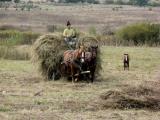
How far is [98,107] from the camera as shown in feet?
52.6

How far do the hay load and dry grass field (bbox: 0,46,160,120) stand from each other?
662 mm

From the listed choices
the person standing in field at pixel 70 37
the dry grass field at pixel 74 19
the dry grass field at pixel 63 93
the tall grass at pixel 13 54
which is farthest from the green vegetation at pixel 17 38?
the person standing in field at pixel 70 37

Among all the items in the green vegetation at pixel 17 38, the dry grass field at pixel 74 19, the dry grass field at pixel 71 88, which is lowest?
the dry grass field at pixel 74 19

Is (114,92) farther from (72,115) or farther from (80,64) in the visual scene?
(80,64)

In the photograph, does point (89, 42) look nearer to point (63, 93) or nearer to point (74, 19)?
point (63, 93)

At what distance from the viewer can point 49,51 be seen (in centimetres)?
2375

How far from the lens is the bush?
157ft

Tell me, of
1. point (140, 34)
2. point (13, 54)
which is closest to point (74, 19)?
point (140, 34)

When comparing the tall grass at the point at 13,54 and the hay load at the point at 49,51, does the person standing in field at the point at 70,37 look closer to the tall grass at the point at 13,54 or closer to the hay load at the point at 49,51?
the hay load at the point at 49,51

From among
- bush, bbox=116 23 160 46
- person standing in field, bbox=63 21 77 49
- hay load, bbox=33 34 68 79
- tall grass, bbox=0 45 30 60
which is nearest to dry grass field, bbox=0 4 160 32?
bush, bbox=116 23 160 46

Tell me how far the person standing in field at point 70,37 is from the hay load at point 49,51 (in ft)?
0.59

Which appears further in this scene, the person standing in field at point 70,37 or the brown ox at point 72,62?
the person standing in field at point 70,37

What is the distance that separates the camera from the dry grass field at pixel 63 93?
14.9 m

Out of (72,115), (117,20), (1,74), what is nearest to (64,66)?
(1,74)
